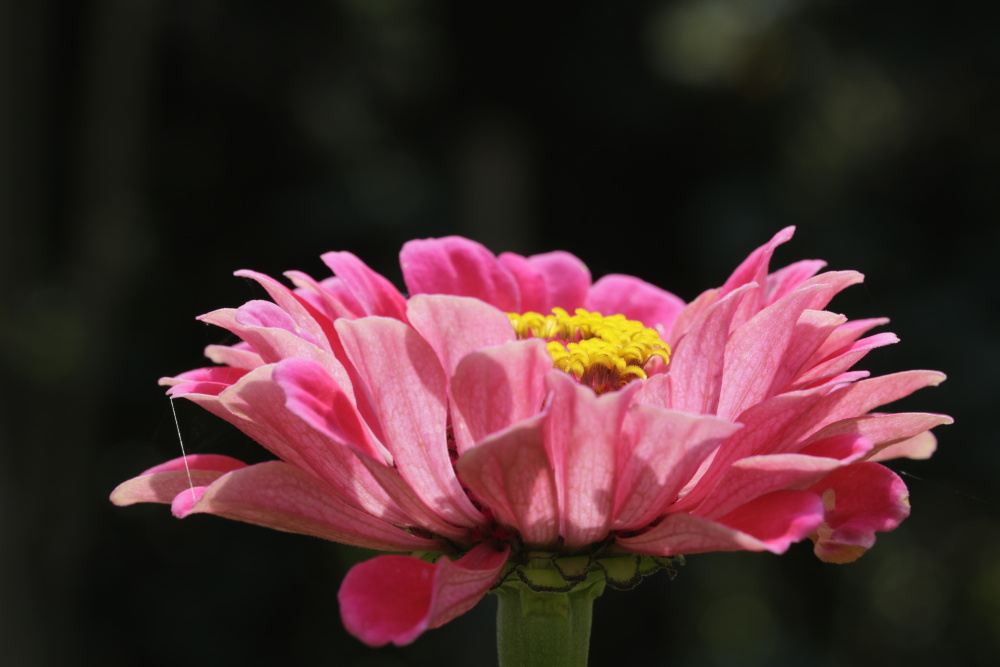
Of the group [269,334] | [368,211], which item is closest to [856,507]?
[269,334]

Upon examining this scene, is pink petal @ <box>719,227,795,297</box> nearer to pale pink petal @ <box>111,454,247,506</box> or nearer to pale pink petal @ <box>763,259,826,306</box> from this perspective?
pale pink petal @ <box>763,259,826,306</box>

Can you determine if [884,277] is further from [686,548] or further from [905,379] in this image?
[686,548]

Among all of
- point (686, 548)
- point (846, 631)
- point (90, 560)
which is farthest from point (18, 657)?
point (686, 548)

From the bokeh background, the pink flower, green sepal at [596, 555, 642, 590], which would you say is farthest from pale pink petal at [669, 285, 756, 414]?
the bokeh background

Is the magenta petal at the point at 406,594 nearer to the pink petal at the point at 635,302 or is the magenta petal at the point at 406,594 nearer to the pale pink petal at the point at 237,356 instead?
the pale pink petal at the point at 237,356

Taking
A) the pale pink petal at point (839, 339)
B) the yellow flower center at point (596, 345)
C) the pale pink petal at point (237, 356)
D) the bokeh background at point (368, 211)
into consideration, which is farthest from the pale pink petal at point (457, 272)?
the bokeh background at point (368, 211)

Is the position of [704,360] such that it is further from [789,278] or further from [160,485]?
[160,485]
